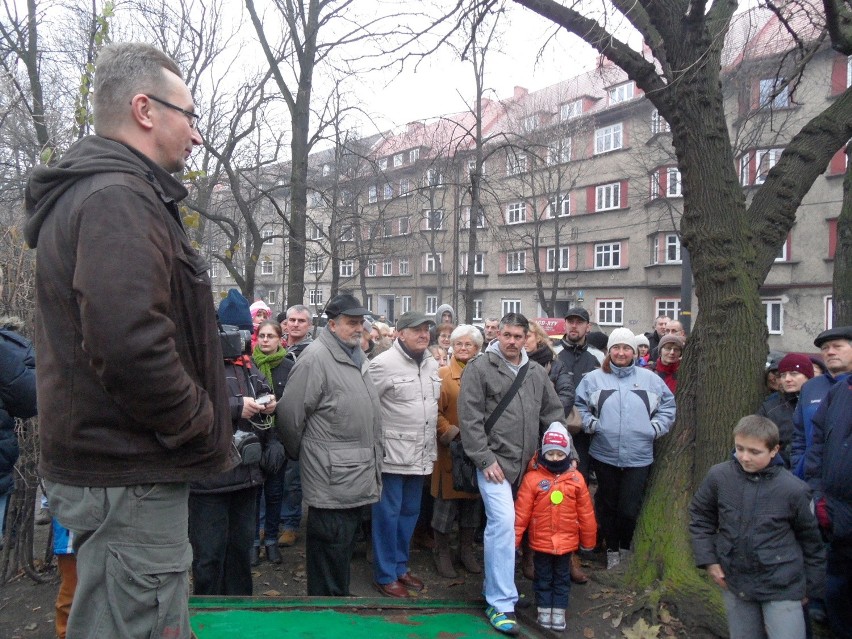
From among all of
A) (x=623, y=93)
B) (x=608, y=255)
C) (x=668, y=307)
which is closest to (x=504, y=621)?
(x=668, y=307)

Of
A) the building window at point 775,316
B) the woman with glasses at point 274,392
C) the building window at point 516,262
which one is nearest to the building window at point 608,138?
the building window at point 516,262

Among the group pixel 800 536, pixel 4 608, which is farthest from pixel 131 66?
pixel 4 608

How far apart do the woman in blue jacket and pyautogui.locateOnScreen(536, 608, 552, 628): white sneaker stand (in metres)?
1.12

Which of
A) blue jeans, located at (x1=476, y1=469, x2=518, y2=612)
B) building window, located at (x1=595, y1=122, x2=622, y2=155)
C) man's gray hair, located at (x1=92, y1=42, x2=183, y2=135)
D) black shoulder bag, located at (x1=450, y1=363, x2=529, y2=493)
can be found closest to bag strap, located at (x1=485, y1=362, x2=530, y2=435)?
black shoulder bag, located at (x1=450, y1=363, x2=529, y2=493)

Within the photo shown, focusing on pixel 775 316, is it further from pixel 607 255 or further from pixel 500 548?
pixel 500 548

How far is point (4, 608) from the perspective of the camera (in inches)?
173

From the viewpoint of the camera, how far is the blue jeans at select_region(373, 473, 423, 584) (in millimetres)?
4969

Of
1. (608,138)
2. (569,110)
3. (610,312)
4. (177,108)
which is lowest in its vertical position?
(610,312)

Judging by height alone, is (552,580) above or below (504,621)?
above

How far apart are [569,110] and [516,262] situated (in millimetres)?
10112

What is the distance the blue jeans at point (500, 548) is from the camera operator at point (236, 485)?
1484mm

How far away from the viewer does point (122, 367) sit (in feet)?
5.06

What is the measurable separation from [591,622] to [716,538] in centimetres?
124

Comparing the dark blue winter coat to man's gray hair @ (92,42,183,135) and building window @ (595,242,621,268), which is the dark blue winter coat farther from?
building window @ (595,242,621,268)
